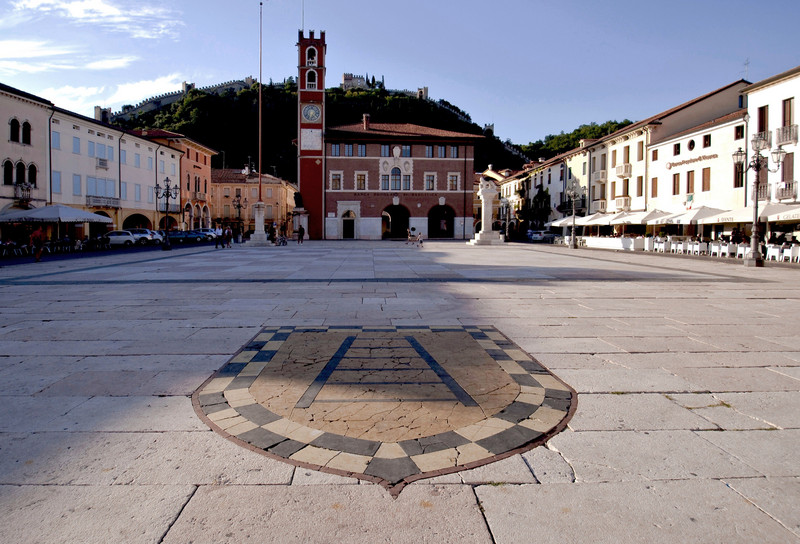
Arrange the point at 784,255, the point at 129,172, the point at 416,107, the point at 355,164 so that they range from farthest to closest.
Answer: the point at 416,107 < the point at 355,164 < the point at 129,172 < the point at 784,255

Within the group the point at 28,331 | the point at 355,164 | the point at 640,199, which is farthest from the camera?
the point at 355,164

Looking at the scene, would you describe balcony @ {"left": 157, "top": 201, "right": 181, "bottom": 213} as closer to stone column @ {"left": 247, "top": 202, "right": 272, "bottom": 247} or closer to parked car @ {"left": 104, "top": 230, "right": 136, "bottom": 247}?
parked car @ {"left": 104, "top": 230, "right": 136, "bottom": 247}

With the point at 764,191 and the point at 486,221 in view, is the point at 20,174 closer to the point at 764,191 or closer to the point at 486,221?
the point at 486,221

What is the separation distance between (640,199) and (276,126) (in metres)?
81.5

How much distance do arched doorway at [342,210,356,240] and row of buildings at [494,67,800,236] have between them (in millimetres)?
23182

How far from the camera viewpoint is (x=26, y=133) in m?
36.2

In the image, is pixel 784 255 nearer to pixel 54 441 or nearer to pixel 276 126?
pixel 54 441

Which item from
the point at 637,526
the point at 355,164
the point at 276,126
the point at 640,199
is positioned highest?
the point at 276,126

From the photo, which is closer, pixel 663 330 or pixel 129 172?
pixel 663 330

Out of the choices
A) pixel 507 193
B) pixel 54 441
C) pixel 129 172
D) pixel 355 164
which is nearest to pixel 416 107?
pixel 507 193

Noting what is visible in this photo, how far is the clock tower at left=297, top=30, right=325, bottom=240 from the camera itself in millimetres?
55906

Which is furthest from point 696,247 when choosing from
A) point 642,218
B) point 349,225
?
point 349,225

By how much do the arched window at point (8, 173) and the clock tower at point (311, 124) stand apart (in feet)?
85.5

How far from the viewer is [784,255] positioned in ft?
77.0
